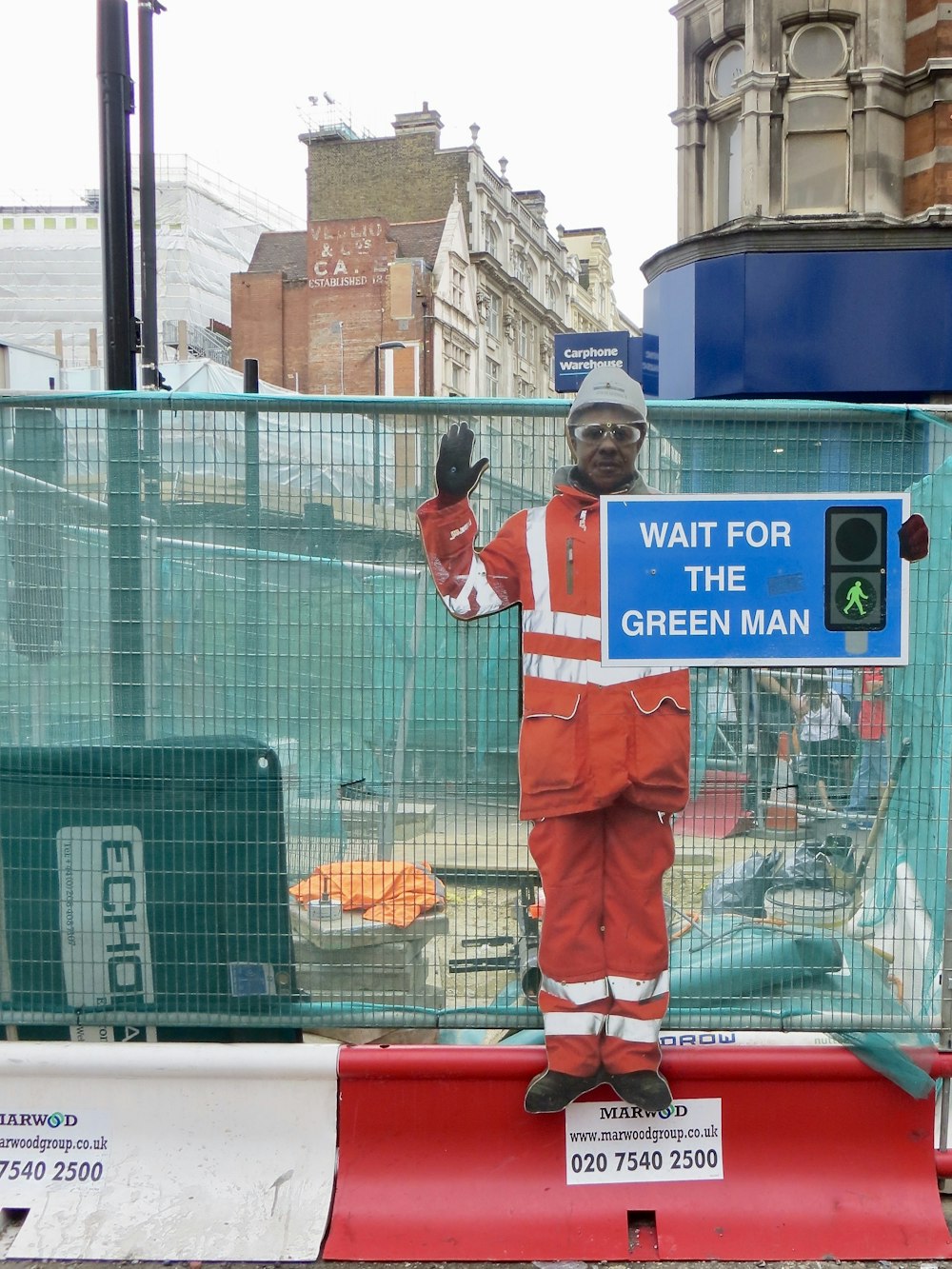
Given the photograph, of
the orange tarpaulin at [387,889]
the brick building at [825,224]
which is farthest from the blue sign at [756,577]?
the brick building at [825,224]

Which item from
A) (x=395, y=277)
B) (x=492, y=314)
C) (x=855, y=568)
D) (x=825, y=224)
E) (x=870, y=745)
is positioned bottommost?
(x=870, y=745)

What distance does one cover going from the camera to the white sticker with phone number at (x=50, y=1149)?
3.65 meters

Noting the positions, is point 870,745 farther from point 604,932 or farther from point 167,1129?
point 167,1129

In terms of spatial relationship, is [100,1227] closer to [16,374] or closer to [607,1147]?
[607,1147]

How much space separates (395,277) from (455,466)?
4940cm

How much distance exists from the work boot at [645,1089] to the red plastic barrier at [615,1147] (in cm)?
8

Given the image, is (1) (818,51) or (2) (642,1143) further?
(1) (818,51)

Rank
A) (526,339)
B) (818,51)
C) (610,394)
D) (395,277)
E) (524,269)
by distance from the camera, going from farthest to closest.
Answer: (526,339), (524,269), (395,277), (818,51), (610,394)

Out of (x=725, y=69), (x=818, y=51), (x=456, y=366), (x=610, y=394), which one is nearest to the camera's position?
(x=610, y=394)

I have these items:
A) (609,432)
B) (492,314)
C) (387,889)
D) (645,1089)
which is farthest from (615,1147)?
(492,314)

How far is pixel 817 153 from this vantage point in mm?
13664

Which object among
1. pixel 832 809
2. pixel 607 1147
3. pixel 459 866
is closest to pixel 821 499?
pixel 832 809

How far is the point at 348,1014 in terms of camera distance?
12.2 ft

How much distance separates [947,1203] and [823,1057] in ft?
2.31
